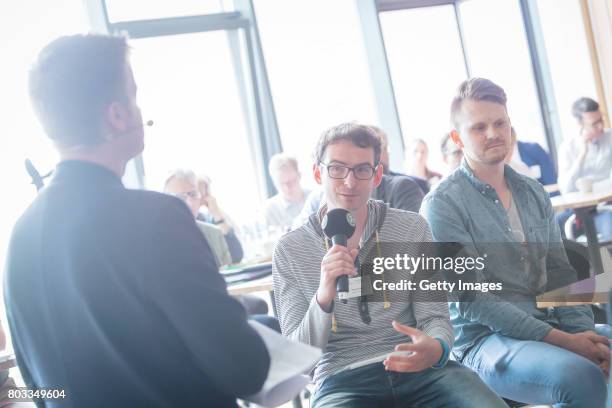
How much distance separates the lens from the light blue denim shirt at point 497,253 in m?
2.37

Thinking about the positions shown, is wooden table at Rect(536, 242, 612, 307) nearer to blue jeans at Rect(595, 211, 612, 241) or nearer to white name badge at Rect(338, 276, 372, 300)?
white name badge at Rect(338, 276, 372, 300)

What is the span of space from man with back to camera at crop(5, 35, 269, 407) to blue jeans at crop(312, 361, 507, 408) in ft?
2.42

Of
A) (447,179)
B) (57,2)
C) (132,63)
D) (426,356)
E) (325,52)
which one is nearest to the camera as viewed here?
(132,63)

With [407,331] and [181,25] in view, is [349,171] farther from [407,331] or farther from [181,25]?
[181,25]

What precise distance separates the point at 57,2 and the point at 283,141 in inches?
107

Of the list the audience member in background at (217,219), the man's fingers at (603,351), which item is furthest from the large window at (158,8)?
the man's fingers at (603,351)

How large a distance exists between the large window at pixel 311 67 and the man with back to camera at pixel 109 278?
243 inches

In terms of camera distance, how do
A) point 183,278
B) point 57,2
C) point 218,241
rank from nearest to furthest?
1. point 183,278
2. point 218,241
3. point 57,2

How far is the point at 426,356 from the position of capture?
1.97 meters

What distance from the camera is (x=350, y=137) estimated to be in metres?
2.27

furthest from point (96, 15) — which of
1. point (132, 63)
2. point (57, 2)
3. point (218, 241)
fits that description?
point (132, 63)

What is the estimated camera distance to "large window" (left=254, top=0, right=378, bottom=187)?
7574 mm

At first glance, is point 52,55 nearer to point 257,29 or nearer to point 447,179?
point 447,179

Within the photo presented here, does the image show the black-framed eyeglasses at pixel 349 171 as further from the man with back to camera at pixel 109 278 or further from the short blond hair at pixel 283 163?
the short blond hair at pixel 283 163
